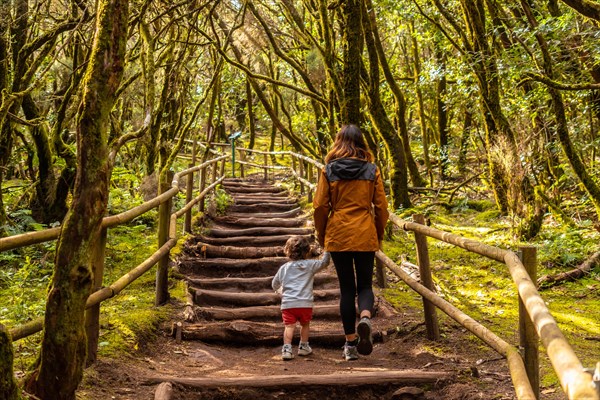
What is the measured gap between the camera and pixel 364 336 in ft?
15.2

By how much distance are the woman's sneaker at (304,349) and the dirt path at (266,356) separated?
6cm

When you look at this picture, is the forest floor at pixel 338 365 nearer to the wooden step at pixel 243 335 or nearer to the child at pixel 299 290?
the wooden step at pixel 243 335

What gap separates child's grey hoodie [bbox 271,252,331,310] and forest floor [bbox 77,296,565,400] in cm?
49

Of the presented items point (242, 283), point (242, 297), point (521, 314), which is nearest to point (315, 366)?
point (242, 297)

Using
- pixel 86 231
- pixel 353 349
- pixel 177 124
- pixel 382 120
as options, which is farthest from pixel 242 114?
pixel 86 231

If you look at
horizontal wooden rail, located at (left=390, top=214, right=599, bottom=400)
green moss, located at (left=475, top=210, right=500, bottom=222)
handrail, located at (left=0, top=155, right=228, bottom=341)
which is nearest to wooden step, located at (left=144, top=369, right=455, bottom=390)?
handrail, located at (left=0, top=155, right=228, bottom=341)

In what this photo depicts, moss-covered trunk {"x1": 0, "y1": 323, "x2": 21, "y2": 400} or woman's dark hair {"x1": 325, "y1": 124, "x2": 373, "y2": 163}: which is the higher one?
woman's dark hair {"x1": 325, "y1": 124, "x2": 373, "y2": 163}

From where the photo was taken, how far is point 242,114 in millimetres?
26578

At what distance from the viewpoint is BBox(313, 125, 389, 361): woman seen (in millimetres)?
4805

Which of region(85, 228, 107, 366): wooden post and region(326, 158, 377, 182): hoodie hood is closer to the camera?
region(85, 228, 107, 366): wooden post

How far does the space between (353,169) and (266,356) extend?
1911 mm

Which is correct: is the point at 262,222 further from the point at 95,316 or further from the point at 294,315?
the point at 95,316

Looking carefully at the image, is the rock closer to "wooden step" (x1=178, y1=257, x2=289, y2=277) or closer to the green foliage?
"wooden step" (x1=178, y1=257, x2=289, y2=277)

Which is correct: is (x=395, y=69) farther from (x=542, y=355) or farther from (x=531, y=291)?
(x=531, y=291)
